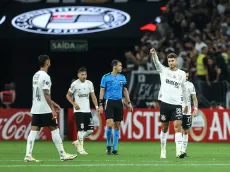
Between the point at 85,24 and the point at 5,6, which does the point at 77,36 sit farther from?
the point at 5,6

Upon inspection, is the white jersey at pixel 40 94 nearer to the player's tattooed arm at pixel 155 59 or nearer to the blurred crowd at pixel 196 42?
the player's tattooed arm at pixel 155 59

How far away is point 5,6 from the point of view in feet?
113

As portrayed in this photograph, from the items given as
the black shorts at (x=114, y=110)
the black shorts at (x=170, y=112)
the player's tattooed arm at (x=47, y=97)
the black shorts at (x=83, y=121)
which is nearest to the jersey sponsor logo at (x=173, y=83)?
the black shorts at (x=170, y=112)

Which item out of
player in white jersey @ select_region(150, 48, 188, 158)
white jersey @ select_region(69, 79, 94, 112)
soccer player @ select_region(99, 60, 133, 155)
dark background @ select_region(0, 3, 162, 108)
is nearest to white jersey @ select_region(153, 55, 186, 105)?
player in white jersey @ select_region(150, 48, 188, 158)

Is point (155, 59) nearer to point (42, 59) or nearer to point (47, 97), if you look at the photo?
point (42, 59)

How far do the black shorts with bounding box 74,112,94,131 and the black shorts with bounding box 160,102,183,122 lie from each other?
12.4 feet

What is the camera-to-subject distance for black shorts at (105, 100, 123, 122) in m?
21.3

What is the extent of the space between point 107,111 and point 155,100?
28.8 feet

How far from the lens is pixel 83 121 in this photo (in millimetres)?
22047

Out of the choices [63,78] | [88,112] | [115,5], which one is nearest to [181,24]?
[115,5]

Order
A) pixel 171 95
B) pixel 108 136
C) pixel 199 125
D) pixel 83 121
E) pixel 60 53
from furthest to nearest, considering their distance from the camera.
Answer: pixel 60 53, pixel 199 125, pixel 83 121, pixel 108 136, pixel 171 95

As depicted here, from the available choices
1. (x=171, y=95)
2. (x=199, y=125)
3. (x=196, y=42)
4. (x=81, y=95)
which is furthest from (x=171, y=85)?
(x=196, y=42)

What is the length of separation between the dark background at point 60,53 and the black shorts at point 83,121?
12.4 m

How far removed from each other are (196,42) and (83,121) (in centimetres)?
1104
